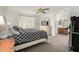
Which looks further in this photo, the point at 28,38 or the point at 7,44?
the point at 28,38

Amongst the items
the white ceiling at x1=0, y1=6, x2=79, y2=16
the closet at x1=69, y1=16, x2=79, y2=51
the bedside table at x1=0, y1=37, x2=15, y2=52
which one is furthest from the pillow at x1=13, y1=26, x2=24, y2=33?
the closet at x1=69, y1=16, x2=79, y2=51

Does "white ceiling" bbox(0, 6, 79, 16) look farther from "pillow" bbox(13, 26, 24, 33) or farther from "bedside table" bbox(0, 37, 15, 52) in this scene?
"bedside table" bbox(0, 37, 15, 52)

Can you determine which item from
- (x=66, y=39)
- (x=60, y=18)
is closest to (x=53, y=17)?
(x=60, y=18)

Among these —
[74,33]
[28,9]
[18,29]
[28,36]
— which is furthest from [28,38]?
[74,33]

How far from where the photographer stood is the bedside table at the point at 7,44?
147cm

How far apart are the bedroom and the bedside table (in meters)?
0.06

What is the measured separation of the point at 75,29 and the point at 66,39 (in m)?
0.30

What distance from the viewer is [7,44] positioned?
1.48 m

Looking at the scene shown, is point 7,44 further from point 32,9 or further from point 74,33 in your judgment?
point 74,33

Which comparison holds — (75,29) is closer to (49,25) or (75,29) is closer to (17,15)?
(49,25)

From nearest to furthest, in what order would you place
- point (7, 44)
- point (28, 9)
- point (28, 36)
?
point (7, 44), point (28, 9), point (28, 36)

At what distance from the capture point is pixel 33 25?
68.6 inches

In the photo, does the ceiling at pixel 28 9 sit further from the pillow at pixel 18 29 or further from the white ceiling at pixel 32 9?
the pillow at pixel 18 29

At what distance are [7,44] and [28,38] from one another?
48 cm
